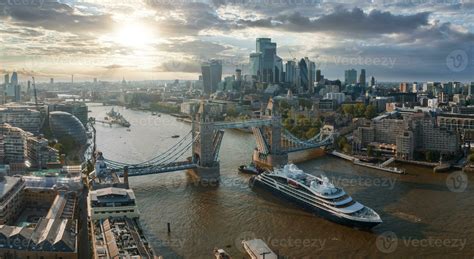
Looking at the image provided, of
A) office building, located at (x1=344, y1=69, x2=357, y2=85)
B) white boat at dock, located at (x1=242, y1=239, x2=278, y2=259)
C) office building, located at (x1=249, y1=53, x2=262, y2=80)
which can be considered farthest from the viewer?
office building, located at (x1=344, y1=69, x2=357, y2=85)

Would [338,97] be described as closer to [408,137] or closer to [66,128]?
[408,137]

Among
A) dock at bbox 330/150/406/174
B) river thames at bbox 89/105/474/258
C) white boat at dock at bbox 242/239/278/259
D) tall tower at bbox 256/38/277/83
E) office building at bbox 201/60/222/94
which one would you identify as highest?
tall tower at bbox 256/38/277/83

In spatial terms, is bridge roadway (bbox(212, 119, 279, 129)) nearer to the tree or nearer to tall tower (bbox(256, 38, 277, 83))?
the tree

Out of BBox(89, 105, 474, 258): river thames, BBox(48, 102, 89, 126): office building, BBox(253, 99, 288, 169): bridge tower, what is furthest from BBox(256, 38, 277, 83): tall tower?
BBox(89, 105, 474, 258): river thames

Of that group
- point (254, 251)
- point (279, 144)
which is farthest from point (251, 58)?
point (254, 251)

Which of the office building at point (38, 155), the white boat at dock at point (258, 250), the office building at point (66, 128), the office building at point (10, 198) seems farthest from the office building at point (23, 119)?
the white boat at dock at point (258, 250)

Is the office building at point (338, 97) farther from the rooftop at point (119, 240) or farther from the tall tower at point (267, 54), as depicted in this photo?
the rooftop at point (119, 240)
